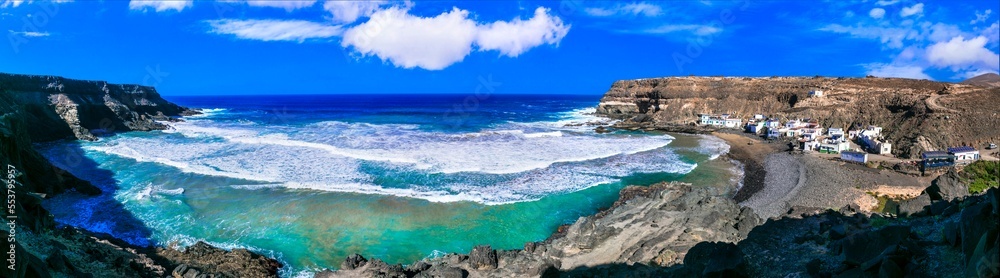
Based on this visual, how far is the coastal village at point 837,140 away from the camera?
2984cm

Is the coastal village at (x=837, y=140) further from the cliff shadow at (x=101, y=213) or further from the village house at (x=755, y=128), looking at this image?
the cliff shadow at (x=101, y=213)

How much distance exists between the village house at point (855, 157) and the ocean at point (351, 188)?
828 cm

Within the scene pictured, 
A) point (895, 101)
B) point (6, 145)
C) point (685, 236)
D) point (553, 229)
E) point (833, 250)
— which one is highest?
point (895, 101)

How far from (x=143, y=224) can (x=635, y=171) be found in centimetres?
2634

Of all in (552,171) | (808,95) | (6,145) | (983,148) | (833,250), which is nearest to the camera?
(833,250)

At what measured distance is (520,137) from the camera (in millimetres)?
48625

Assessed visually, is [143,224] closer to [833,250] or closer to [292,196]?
[292,196]

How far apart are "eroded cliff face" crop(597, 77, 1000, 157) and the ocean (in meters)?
16.1

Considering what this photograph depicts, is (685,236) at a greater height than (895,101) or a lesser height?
lesser

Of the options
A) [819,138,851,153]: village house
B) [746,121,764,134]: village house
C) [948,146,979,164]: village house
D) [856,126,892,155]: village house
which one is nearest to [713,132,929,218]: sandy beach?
[819,138,851,153]: village house

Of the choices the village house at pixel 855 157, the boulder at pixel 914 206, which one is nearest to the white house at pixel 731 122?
the village house at pixel 855 157

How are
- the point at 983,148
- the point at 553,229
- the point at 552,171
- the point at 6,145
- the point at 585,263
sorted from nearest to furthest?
the point at 585,263 < the point at 6,145 < the point at 553,229 < the point at 552,171 < the point at 983,148

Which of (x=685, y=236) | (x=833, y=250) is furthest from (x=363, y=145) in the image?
(x=833, y=250)

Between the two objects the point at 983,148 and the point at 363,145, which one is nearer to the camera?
the point at 983,148
